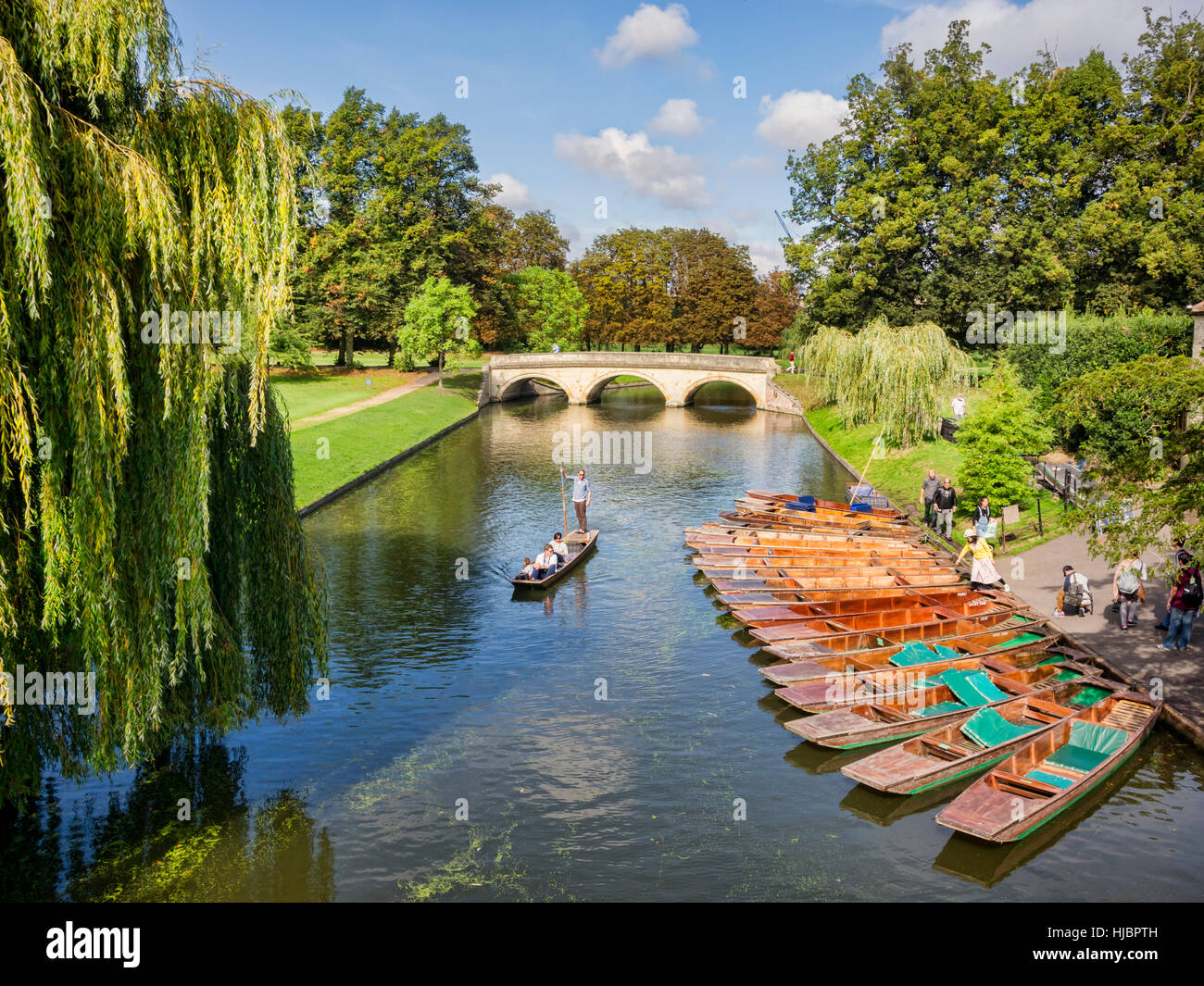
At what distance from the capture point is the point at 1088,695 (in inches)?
622

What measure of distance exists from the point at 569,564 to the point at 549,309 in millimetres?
67132

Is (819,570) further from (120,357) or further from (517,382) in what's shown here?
(517,382)

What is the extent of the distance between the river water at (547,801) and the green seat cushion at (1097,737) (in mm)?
631

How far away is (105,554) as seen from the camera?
973 centimetres

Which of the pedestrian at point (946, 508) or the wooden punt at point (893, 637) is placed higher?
the pedestrian at point (946, 508)

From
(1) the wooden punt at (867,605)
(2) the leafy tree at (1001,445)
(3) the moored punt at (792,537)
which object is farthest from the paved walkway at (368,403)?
(2) the leafy tree at (1001,445)

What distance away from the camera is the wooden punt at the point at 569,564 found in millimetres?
23281

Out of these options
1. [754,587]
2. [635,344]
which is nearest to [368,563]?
[754,587]

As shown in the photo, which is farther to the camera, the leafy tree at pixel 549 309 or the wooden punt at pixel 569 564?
the leafy tree at pixel 549 309

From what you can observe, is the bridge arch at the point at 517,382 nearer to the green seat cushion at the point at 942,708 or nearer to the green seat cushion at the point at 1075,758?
the green seat cushion at the point at 942,708

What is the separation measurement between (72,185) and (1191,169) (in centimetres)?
5345

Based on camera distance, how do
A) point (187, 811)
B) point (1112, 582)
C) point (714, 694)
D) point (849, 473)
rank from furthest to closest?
point (849, 473)
point (1112, 582)
point (714, 694)
point (187, 811)

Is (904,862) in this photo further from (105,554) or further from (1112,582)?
(1112,582)

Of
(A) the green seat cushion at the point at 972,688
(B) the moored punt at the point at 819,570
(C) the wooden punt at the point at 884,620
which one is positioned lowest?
(A) the green seat cushion at the point at 972,688
